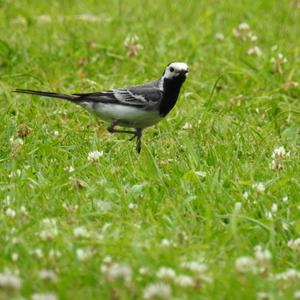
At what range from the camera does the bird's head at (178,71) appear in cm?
686

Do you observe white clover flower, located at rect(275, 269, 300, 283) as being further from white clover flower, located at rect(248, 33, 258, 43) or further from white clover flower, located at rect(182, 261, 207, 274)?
white clover flower, located at rect(248, 33, 258, 43)

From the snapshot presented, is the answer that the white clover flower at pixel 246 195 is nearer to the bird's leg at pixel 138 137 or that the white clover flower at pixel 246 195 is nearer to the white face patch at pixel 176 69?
the bird's leg at pixel 138 137

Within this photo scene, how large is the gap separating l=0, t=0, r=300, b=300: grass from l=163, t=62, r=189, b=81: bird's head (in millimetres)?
513

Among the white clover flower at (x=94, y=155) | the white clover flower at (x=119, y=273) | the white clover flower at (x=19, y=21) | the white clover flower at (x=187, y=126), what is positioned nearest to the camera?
the white clover flower at (x=119, y=273)

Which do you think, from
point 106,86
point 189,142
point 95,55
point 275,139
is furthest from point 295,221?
point 95,55

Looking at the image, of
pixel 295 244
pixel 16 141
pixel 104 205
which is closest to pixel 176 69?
pixel 16 141

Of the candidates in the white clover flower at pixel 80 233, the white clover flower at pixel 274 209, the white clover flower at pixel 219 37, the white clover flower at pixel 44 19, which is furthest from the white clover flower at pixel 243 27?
the white clover flower at pixel 80 233

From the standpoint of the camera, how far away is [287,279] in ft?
14.3

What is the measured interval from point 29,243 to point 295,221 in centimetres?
163

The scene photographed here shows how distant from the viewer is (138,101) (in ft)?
22.7

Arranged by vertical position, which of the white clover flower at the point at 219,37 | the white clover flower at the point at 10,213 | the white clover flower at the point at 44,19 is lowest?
the white clover flower at the point at 44,19

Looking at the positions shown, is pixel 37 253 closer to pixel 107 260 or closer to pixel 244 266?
pixel 107 260

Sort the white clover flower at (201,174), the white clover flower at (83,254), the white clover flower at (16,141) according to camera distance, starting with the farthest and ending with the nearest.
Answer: the white clover flower at (16,141) → the white clover flower at (201,174) → the white clover flower at (83,254)

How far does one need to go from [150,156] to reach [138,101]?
93cm
